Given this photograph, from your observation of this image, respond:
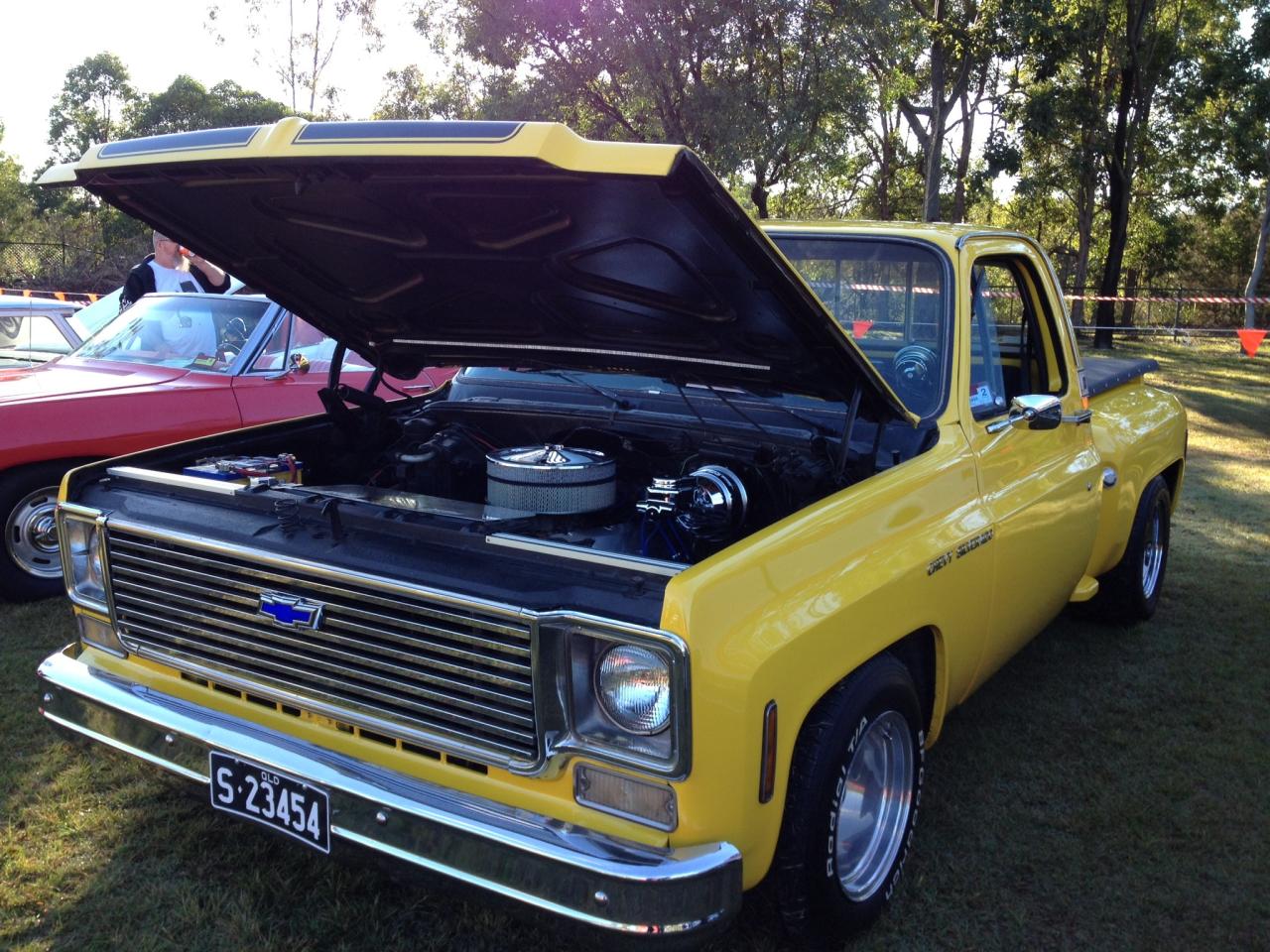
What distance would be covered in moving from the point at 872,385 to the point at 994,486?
65cm

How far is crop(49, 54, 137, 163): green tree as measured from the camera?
34156 mm

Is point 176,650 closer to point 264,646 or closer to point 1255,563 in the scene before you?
point 264,646

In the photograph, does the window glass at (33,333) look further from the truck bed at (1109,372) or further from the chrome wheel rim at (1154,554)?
the chrome wheel rim at (1154,554)

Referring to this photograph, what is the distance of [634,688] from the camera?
2.15m

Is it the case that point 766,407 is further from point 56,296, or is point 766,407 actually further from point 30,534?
point 56,296

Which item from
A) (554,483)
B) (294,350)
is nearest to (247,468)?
(554,483)

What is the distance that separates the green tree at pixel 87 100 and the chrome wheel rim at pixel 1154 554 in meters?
Result: 36.7

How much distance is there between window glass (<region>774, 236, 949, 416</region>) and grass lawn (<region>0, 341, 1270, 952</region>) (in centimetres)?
143

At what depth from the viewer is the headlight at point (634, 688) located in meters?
2.12

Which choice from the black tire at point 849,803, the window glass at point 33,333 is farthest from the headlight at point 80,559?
the window glass at point 33,333

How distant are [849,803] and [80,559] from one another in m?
2.30

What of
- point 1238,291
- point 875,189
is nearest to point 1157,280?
point 1238,291

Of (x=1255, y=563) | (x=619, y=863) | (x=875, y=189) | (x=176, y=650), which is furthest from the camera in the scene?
(x=875, y=189)

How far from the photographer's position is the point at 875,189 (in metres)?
32.6
